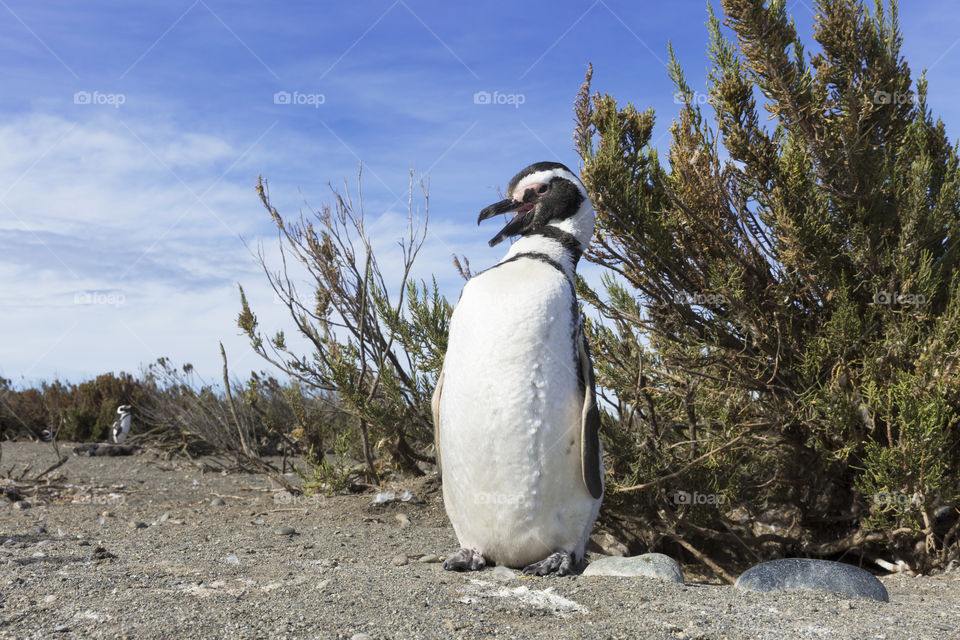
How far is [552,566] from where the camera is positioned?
12.3 feet

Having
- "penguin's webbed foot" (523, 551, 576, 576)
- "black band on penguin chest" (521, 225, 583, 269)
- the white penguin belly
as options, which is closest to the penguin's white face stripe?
"black band on penguin chest" (521, 225, 583, 269)

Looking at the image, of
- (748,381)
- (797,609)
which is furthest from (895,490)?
(797,609)

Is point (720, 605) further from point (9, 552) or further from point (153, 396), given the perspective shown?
point (153, 396)

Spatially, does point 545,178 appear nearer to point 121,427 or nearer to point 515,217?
point 515,217

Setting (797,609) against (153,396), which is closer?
(797,609)

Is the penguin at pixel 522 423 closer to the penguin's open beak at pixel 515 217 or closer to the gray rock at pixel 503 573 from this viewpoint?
the gray rock at pixel 503 573

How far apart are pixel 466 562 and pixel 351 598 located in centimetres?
91

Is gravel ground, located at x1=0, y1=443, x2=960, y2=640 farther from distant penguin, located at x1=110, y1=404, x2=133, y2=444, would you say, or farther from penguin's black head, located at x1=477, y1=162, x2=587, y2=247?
distant penguin, located at x1=110, y1=404, x2=133, y2=444

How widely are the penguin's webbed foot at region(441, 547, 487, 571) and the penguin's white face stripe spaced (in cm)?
197

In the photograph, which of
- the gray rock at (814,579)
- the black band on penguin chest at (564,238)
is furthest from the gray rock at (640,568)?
the black band on penguin chest at (564,238)

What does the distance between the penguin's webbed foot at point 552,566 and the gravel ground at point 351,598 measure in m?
0.14

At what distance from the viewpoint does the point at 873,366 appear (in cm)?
469

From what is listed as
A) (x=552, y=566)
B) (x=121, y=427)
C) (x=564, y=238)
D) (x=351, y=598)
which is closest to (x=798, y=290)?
(x=564, y=238)

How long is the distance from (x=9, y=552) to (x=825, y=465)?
5.24 metres
